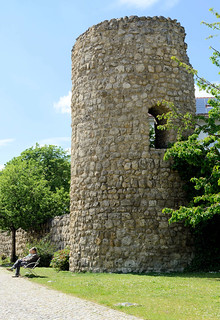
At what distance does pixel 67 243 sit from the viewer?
15.0m

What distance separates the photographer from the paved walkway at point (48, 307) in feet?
18.4

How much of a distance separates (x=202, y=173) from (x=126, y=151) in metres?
2.34

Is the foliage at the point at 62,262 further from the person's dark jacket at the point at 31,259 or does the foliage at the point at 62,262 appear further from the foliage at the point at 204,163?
the foliage at the point at 204,163

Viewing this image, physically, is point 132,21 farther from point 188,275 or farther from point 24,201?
point 24,201

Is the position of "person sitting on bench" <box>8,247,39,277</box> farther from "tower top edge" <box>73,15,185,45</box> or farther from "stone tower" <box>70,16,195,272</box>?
"tower top edge" <box>73,15,185,45</box>

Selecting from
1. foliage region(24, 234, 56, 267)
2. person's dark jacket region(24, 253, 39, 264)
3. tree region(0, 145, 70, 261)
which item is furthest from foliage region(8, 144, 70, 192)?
person's dark jacket region(24, 253, 39, 264)

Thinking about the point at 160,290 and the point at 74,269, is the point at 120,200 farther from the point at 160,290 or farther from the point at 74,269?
the point at 160,290

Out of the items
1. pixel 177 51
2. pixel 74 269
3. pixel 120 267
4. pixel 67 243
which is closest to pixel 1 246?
pixel 67 243

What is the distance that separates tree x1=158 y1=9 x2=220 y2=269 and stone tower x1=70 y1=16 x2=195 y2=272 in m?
0.42

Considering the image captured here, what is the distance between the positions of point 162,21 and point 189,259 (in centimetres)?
745

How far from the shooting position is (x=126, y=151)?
38.2 feet

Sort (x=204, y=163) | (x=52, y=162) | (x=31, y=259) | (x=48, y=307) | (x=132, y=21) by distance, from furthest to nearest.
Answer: (x=52, y=162) < (x=132, y=21) < (x=31, y=259) < (x=204, y=163) < (x=48, y=307)

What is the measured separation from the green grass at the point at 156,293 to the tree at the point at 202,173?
1362 millimetres

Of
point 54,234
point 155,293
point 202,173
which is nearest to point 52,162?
point 54,234
